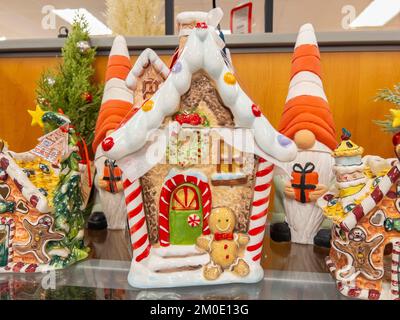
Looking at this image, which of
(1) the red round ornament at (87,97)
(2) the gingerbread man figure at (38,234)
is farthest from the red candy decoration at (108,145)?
(1) the red round ornament at (87,97)

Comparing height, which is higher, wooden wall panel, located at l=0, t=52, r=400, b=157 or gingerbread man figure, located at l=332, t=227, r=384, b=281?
wooden wall panel, located at l=0, t=52, r=400, b=157

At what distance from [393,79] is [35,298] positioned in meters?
1.37

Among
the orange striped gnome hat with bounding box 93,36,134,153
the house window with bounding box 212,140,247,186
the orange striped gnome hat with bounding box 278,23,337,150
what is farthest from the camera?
the orange striped gnome hat with bounding box 93,36,134,153

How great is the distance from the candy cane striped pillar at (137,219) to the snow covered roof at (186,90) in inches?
4.3

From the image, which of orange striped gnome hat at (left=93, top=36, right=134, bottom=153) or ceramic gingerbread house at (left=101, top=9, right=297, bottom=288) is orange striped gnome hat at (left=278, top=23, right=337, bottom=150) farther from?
orange striped gnome hat at (left=93, top=36, right=134, bottom=153)

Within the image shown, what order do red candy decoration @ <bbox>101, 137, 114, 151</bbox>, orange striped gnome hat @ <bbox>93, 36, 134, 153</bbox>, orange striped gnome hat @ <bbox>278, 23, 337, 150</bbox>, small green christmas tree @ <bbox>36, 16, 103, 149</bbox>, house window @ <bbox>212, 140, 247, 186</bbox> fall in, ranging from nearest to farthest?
red candy decoration @ <bbox>101, 137, 114, 151</bbox> < house window @ <bbox>212, 140, 247, 186</bbox> < orange striped gnome hat @ <bbox>278, 23, 337, 150</bbox> < orange striped gnome hat @ <bbox>93, 36, 134, 153</bbox> < small green christmas tree @ <bbox>36, 16, 103, 149</bbox>

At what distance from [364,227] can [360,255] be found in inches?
2.7

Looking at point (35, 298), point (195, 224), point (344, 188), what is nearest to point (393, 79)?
point (344, 188)

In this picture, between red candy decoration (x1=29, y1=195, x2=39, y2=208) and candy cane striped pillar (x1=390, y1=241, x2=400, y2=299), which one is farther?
red candy decoration (x1=29, y1=195, x2=39, y2=208)

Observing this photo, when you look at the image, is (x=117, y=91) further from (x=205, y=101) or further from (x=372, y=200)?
(x=372, y=200)

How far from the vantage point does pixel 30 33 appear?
3.97 m

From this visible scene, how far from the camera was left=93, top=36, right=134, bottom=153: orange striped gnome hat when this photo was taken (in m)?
1.31

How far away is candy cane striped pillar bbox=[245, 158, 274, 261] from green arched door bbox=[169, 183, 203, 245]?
0.13 meters

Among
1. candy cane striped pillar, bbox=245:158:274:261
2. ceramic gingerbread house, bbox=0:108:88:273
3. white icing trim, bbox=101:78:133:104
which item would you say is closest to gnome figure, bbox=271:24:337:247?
candy cane striped pillar, bbox=245:158:274:261
